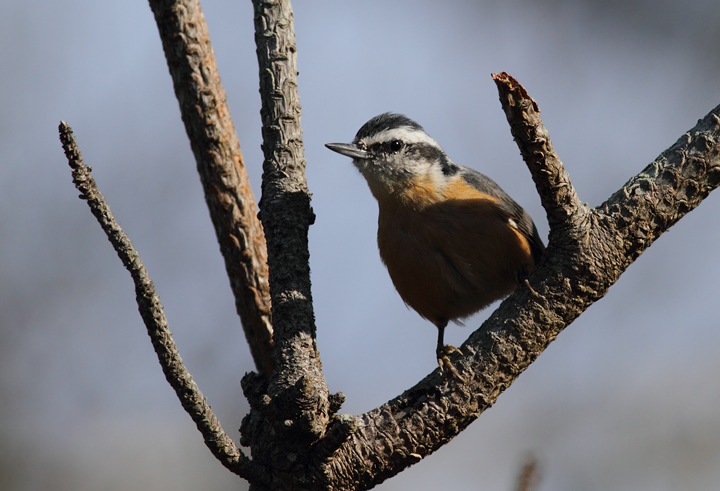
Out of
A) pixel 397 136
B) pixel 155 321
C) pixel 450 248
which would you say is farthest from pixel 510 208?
pixel 155 321

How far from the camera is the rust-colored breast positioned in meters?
4.04

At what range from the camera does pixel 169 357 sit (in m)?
2.23

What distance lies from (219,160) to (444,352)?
1.89 metres

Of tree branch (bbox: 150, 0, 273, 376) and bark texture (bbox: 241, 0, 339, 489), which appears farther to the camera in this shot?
tree branch (bbox: 150, 0, 273, 376)

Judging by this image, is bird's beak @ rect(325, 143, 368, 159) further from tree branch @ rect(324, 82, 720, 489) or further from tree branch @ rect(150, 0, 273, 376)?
tree branch @ rect(324, 82, 720, 489)

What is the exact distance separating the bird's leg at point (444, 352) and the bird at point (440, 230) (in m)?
0.02

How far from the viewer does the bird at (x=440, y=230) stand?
13.3ft

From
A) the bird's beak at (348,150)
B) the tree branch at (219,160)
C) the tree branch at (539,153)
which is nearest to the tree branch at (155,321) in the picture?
the tree branch at (539,153)

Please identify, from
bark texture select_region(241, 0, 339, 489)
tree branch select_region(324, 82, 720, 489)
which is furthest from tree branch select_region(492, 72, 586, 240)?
bark texture select_region(241, 0, 339, 489)

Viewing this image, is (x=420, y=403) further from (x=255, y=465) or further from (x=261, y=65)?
(x=261, y=65)

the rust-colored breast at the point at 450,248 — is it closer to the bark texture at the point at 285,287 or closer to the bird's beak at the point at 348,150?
the bird's beak at the point at 348,150

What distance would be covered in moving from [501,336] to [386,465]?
30.0 inches

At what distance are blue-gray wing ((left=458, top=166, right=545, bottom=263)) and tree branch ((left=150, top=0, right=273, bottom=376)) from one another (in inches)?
63.4

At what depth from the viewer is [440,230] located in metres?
4.10
